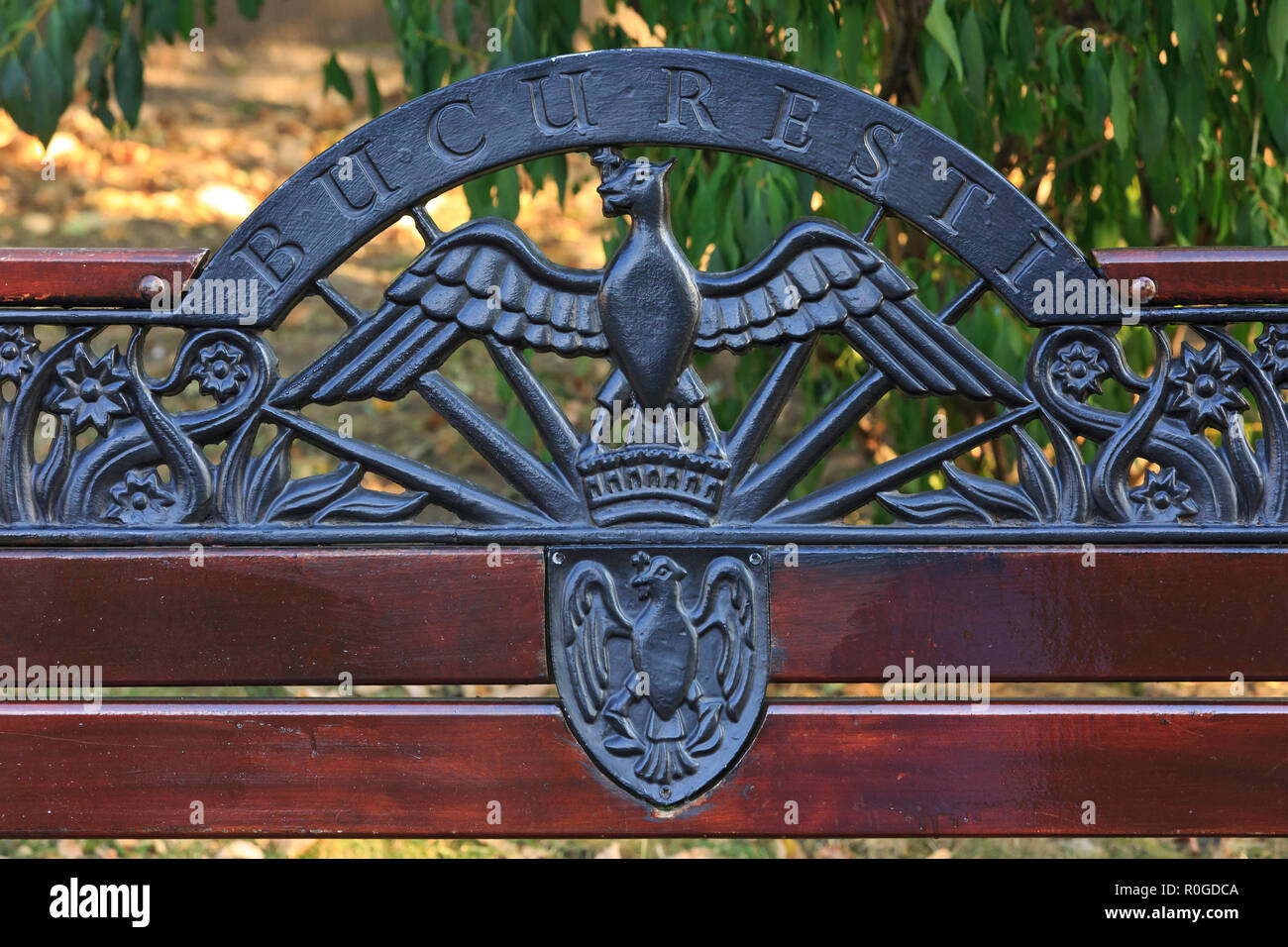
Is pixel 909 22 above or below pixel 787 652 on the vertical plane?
above

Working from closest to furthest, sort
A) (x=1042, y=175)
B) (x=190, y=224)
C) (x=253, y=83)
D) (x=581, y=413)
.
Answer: (x=1042, y=175) → (x=581, y=413) → (x=190, y=224) → (x=253, y=83)

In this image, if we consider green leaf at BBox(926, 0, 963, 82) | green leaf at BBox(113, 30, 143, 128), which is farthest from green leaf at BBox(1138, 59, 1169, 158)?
green leaf at BBox(113, 30, 143, 128)

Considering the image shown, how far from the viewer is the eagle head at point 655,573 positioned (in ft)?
5.41

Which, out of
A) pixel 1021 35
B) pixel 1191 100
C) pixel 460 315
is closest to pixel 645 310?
pixel 460 315

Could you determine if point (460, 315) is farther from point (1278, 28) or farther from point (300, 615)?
point (1278, 28)

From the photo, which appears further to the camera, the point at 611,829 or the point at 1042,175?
the point at 1042,175

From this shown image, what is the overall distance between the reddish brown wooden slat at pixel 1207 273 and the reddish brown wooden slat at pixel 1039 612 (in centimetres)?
33

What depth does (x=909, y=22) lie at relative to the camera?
2.44 m

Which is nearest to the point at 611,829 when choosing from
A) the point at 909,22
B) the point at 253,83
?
the point at 909,22

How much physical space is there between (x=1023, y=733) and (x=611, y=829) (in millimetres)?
574

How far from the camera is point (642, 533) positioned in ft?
5.42

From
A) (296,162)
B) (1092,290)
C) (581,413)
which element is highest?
(296,162)
